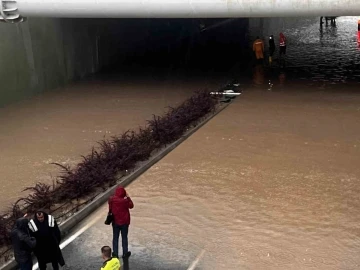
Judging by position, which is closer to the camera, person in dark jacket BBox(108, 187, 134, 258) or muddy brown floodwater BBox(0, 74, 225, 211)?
person in dark jacket BBox(108, 187, 134, 258)

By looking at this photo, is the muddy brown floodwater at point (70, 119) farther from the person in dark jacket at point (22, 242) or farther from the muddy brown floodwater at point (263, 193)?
the person in dark jacket at point (22, 242)

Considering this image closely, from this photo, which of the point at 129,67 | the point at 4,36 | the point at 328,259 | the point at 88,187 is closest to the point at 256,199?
the point at 328,259

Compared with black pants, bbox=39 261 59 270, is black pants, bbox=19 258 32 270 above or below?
above

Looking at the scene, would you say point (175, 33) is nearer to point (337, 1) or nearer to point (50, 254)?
point (337, 1)

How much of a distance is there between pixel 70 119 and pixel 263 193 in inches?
315

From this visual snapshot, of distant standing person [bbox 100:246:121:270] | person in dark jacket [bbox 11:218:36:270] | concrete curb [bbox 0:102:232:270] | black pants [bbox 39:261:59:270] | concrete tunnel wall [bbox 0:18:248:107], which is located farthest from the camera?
concrete tunnel wall [bbox 0:18:248:107]

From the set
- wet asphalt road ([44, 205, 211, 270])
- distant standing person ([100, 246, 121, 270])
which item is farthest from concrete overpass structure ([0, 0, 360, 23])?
distant standing person ([100, 246, 121, 270])

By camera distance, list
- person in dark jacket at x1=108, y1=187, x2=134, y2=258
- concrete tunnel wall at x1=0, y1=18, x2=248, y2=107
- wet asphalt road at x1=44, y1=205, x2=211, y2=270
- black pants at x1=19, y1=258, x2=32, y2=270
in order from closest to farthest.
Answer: black pants at x1=19, y1=258, x2=32, y2=270, person in dark jacket at x1=108, y1=187, x2=134, y2=258, wet asphalt road at x1=44, y1=205, x2=211, y2=270, concrete tunnel wall at x1=0, y1=18, x2=248, y2=107

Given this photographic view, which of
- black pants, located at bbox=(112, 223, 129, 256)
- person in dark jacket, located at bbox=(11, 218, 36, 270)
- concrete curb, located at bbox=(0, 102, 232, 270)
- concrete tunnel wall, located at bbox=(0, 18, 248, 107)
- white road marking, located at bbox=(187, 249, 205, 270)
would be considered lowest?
white road marking, located at bbox=(187, 249, 205, 270)

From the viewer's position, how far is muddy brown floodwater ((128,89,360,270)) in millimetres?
7535

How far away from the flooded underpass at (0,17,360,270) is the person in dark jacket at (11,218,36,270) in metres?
0.95

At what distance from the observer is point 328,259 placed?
720 cm

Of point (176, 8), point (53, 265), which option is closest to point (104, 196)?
point (53, 265)

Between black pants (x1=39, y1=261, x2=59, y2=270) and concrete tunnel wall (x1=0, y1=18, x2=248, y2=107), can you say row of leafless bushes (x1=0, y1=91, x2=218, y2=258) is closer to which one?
black pants (x1=39, y1=261, x2=59, y2=270)
